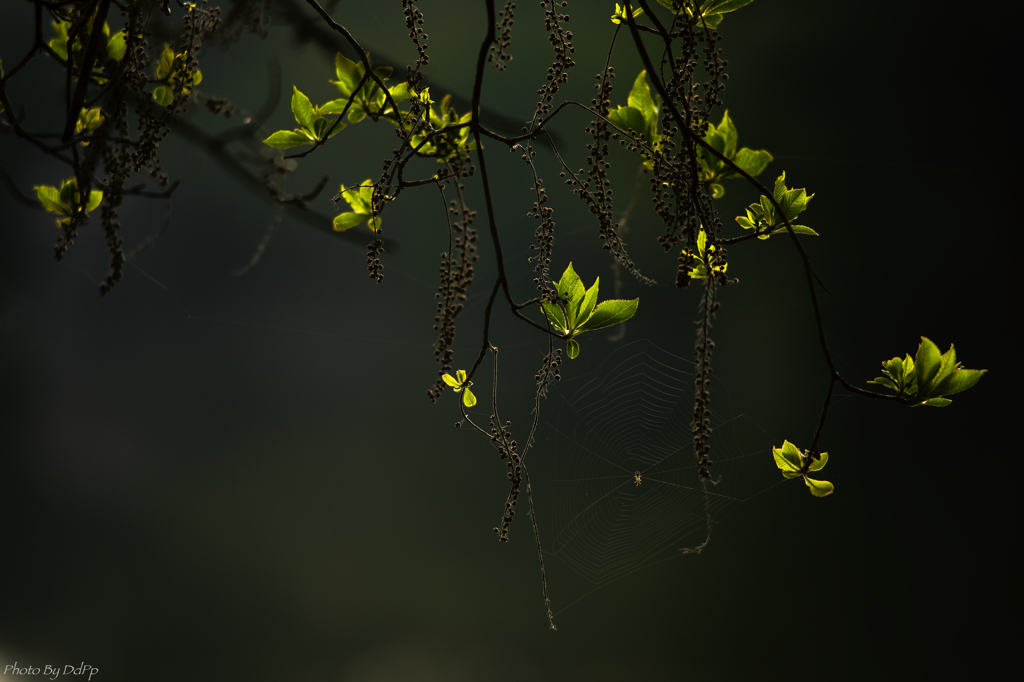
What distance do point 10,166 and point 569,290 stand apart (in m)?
1.05

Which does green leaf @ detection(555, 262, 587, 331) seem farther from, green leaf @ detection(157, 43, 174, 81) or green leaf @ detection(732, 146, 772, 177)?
green leaf @ detection(157, 43, 174, 81)

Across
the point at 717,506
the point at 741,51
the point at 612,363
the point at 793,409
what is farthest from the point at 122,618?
the point at 741,51

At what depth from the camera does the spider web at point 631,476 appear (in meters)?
0.92

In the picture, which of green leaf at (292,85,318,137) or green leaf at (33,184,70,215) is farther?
green leaf at (33,184,70,215)

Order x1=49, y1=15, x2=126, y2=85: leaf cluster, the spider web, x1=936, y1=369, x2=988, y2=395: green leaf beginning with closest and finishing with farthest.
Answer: x1=936, y1=369, x2=988, y2=395: green leaf → x1=49, y1=15, x2=126, y2=85: leaf cluster → the spider web

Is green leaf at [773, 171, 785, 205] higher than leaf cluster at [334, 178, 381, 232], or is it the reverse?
leaf cluster at [334, 178, 381, 232]

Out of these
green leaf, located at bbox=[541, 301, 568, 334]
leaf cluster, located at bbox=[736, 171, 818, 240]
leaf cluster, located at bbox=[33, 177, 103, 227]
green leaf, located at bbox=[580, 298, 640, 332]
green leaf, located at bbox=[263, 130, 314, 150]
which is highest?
leaf cluster, located at bbox=[33, 177, 103, 227]

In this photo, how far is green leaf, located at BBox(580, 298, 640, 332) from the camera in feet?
1.16

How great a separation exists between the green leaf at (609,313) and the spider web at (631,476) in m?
0.55

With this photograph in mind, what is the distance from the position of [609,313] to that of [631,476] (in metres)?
0.66

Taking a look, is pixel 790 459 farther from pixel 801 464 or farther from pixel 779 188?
pixel 779 188

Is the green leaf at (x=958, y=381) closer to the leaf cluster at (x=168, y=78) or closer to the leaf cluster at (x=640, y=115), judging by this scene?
the leaf cluster at (x=640, y=115)

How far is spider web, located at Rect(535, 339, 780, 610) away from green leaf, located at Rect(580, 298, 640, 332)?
0.55m

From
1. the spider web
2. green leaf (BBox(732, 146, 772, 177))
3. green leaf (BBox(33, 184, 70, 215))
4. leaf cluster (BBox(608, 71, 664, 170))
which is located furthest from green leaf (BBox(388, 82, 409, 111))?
the spider web
